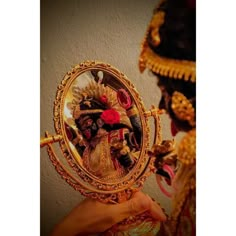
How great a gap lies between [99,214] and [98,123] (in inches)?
15.3

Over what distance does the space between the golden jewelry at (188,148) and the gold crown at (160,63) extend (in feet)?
0.80

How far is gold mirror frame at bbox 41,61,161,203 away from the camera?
2135mm

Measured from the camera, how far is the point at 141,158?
2.18m

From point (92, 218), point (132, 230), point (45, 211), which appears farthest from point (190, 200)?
point (45, 211)

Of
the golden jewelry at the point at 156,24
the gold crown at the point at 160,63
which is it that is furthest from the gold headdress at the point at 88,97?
the golden jewelry at the point at 156,24

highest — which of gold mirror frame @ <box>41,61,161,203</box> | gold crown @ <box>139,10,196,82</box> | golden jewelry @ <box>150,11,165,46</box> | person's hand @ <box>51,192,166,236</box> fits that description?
golden jewelry @ <box>150,11,165,46</box>

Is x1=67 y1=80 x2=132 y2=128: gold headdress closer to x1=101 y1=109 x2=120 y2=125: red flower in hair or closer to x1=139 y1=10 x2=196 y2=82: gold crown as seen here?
x1=101 y1=109 x2=120 y2=125: red flower in hair

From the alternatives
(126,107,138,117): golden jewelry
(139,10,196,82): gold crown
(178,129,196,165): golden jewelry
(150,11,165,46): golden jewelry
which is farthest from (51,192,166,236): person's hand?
(150,11,165,46): golden jewelry

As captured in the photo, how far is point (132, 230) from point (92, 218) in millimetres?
181

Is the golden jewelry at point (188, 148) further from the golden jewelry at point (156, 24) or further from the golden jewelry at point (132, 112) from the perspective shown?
the golden jewelry at point (156, 24)

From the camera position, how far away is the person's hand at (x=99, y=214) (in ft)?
7.02

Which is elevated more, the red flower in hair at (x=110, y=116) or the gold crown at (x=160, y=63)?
the gold crown at (x=160, y=63)
